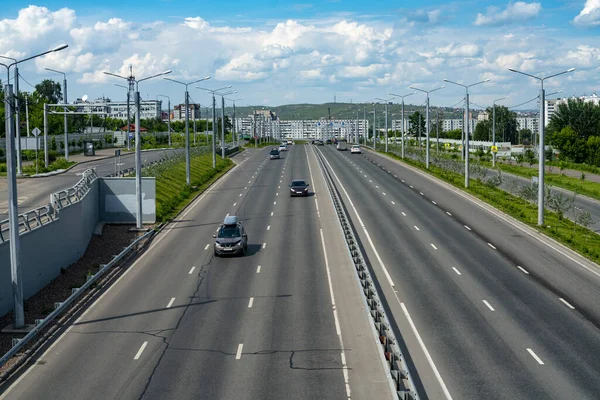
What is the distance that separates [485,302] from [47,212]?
19.9m

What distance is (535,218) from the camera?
169 feet

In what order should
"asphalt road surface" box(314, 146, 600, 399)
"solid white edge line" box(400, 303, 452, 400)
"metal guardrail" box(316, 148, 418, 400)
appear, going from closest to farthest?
1. "metal guardrail" box(316, 148, 418, 400)
2. "solid white edge line" box(400, 303, 452, 400)
3. "asphalt road surface" box(314, 146, 600, 399)

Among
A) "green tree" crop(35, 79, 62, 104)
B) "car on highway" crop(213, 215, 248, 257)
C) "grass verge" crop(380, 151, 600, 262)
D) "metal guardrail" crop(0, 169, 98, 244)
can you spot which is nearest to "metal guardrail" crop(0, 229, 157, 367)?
"metal guardrail" crop(0, 169, 98, 244)

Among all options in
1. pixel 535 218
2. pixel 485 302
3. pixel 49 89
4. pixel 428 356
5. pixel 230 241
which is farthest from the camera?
pixel 49 89

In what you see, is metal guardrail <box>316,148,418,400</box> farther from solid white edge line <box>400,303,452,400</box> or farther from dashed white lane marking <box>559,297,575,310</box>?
dashed white lane marking <box>559,297,575,310</box>

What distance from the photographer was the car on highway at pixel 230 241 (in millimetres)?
37781

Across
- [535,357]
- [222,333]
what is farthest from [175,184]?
[535,357]

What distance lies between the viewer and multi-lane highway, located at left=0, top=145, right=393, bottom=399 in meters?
19.4

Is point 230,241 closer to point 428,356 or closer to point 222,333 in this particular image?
point 222,333

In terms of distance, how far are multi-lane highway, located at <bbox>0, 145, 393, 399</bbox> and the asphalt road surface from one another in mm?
1985

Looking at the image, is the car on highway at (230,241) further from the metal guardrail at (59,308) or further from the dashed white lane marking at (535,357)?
the dashed white lane marking at (535,357)

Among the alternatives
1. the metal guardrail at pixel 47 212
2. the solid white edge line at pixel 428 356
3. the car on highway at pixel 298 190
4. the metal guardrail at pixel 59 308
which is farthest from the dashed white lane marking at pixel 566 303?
the car on highway at pixel 298 190

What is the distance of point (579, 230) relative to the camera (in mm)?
48219

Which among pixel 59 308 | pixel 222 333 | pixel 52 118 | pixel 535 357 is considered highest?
pixel 52 118
